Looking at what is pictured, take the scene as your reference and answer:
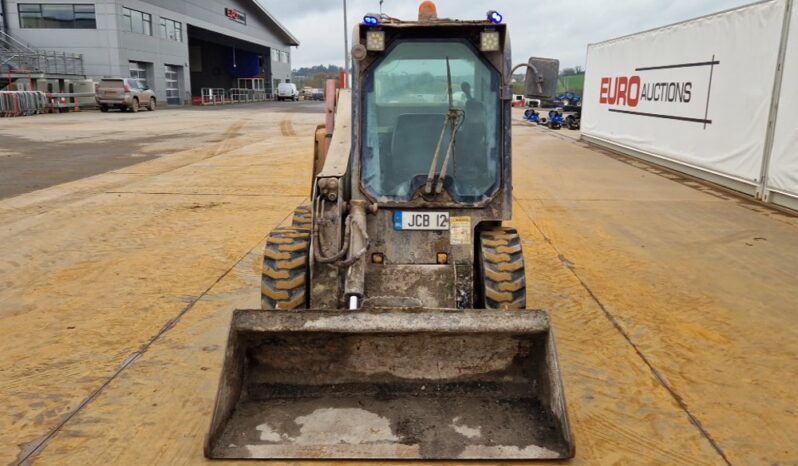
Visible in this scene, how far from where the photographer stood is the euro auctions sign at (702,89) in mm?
11703

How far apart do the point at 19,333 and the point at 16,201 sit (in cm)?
648

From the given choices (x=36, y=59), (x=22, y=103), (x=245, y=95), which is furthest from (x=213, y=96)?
(x=22, y=103)

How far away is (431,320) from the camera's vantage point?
3.71 metres

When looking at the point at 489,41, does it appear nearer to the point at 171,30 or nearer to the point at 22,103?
the point at 22,103

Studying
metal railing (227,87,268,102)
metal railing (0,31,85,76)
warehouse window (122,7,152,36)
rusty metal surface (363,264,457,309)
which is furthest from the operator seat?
metal railing (227,87,268,102)

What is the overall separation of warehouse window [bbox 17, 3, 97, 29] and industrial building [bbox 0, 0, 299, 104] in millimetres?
54

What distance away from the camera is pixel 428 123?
470 cm

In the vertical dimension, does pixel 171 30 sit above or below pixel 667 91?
above

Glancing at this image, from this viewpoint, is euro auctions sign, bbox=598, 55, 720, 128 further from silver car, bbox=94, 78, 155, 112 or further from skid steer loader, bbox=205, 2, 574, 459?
silver car, bbox=94, 78, 155, 112

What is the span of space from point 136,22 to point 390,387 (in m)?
46.4

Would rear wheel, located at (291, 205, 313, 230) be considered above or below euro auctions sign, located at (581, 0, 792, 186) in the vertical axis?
below

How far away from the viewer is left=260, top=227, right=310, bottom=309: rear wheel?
172 inches

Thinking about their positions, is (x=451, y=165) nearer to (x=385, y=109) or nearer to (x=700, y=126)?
(x=385, y=109)

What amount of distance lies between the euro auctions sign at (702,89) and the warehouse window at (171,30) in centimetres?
3829
